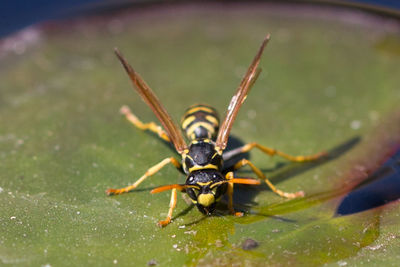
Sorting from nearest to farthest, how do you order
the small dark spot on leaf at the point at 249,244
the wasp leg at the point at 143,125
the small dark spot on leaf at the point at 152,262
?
the small dark spot on leaf at the point at 152,262 → the small dark spot on leaf at the point at 249,244 → the wasp leg at the point at 143,125

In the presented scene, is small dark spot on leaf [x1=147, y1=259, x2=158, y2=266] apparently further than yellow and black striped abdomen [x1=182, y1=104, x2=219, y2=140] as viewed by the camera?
No

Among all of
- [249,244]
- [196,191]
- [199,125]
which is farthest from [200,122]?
[249,244]

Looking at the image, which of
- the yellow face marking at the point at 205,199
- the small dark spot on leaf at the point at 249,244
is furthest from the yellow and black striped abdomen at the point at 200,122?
the small dark spot on leaf at the point at 249,244

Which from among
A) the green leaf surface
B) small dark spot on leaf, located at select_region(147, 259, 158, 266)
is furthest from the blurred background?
small dark spot on leaf, located at select_region(147, 259, 158, 266)

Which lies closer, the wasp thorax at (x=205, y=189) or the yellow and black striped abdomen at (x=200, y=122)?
the wasp thorax at (x=205, y=189)

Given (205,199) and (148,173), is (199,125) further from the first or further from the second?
(205,199)

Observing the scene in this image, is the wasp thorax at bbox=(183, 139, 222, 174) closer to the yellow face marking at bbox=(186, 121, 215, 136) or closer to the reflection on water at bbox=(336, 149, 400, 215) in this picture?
the yellow face marking at bbox=(186, 121, 215, 136)

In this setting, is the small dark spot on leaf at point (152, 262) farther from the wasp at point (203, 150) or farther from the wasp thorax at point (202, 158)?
the wasp thorax at point (202, 158)
